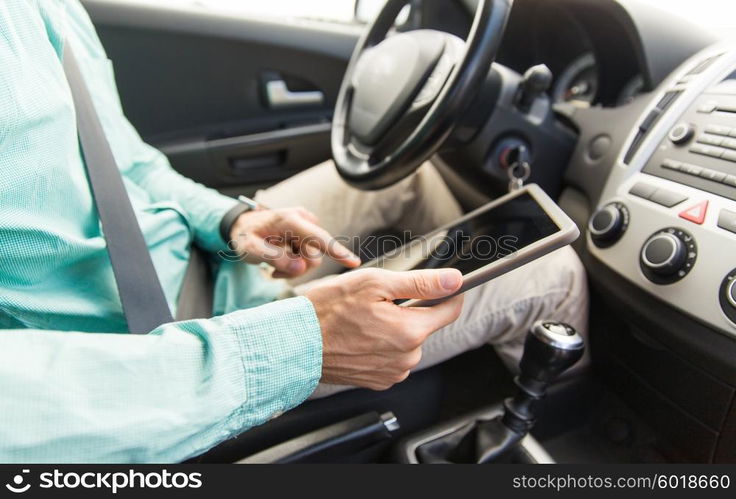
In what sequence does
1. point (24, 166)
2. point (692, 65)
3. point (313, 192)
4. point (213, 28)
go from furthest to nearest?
point (213, 28), point (313, 192), point (692, 65), point (24, 166)

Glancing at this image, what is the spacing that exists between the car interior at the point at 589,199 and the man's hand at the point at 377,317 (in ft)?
0.42

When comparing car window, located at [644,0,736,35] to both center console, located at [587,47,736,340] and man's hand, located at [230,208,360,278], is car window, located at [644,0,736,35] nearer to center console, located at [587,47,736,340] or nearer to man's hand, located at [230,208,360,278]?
center console, located at [587,47,736,340]

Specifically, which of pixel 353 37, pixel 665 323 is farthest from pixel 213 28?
pixel 665 323

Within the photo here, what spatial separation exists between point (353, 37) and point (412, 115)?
65 cm

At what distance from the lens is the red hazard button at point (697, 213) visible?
0.48 meters

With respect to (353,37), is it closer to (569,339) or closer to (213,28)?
(213,28)

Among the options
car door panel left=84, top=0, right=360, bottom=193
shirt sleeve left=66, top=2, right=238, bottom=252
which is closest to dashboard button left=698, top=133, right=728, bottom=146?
shirt sleeve left=66, top=2, right=238, bottom=252

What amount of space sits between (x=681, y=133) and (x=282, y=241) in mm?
534

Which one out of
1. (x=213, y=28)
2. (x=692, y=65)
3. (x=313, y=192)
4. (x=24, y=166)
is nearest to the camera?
(x=24, y=166)

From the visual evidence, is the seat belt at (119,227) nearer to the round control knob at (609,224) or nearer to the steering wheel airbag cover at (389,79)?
the steering wheel airbag cover at (389,79)

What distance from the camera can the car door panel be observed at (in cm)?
108

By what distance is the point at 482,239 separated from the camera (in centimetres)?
52

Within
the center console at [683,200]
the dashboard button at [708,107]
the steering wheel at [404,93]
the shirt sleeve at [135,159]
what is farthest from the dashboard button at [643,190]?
the shirt sleeve at [135,159]

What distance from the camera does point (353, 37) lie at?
1.20 m
